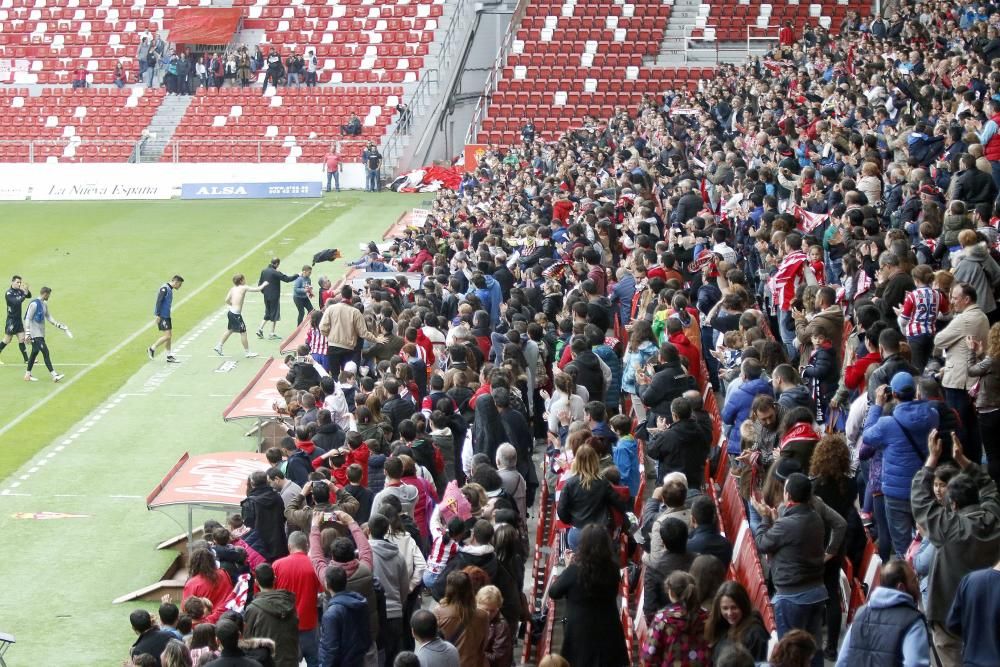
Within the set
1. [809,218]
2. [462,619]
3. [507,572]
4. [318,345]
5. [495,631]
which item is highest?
[809,218]

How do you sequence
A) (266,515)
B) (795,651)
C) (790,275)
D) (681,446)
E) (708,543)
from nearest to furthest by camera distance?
(795,651)
(708,543)
(681,446)
(266,515)
(790,275)

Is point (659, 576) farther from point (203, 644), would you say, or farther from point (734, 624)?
point (203, 644)

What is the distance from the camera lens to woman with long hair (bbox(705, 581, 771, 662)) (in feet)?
25.7

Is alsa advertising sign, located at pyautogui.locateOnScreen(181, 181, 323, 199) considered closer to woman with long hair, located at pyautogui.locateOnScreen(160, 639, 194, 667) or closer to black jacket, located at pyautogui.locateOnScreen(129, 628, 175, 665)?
black jacket, located at pyautogui.locateOnScreen(129, 628, 175, 665)

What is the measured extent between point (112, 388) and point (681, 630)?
15561 millimetres

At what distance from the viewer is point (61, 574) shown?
1477 centimetres

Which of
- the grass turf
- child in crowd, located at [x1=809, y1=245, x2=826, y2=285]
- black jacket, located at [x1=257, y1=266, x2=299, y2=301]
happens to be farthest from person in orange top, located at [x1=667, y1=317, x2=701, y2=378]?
black jacket, located at [x1=257, y1=266, x2=299, y2=301]

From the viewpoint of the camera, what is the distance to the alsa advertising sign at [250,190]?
41344 mm

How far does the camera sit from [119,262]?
31.8m

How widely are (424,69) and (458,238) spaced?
25.1m

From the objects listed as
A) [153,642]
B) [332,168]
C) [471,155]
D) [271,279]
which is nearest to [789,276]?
[153,642]

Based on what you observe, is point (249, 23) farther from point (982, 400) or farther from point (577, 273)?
point (982, 400)

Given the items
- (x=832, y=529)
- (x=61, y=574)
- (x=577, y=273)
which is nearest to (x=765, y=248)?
(x=577, y=273)

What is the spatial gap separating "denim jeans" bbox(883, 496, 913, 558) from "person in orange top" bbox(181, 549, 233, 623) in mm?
4777
